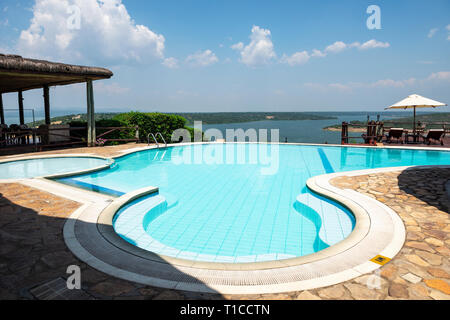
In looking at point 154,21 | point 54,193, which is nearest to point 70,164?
point 54,193

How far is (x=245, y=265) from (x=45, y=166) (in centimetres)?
969

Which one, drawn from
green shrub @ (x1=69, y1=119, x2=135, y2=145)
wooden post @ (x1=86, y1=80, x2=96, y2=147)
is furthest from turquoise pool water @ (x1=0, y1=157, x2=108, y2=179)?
green shrub @ (x1=69, y1=119, x2=135, y2=145)

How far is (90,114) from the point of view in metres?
Answer: 13.6

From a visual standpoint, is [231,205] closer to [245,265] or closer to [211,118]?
[245,265]

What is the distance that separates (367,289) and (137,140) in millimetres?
14975

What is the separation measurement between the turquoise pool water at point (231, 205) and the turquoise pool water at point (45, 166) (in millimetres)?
1051

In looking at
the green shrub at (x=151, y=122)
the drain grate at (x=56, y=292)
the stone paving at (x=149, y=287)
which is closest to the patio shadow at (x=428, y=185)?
the stone paving at (x=149, y=287)

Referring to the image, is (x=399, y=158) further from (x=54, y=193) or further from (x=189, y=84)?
(x=189, y=84)

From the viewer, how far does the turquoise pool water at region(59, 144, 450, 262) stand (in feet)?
14.7

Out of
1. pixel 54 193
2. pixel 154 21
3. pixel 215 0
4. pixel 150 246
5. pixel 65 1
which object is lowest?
pixel 150 246

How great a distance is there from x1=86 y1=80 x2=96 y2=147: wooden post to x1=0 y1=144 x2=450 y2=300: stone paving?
868 centimetres

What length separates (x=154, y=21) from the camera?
18375 mm

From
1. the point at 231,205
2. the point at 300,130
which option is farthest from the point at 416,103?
the point at 300,130

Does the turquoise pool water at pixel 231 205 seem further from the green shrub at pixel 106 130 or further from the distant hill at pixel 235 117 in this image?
the distant hill at pixel 235 117
